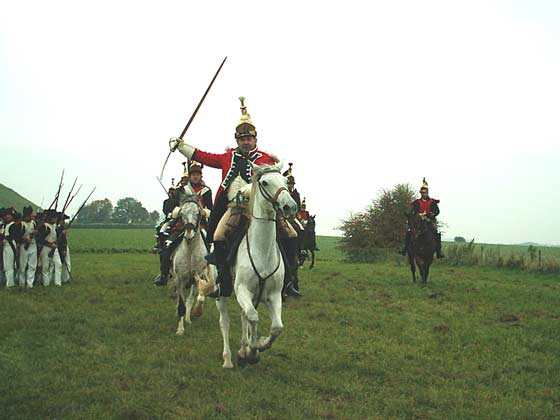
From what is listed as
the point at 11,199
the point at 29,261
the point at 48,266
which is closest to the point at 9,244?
the point at 29,261

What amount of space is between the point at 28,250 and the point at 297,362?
1328 centimetres

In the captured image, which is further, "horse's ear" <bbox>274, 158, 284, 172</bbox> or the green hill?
the green hill

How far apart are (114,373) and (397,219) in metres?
41.0

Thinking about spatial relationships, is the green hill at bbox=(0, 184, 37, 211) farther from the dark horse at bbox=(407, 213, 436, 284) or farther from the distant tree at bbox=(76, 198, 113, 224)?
the dark horse at bbox=(407, 213, 436, 284)

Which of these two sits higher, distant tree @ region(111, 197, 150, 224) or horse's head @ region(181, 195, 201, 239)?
distant tree @ region(111, 197, 150, 224)

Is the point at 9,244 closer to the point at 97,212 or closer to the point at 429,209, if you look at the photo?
the point at 429,209

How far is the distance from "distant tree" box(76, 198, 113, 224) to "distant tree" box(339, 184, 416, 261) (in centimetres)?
8575

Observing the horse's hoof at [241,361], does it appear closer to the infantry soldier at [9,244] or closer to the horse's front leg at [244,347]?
the horse's front leg at [244,347]

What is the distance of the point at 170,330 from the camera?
11.3 metres

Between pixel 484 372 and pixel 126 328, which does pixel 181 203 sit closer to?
pixel 126 328

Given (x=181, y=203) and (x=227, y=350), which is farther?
(x=181, y=203)

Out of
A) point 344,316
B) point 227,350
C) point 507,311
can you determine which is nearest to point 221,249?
point 227,350

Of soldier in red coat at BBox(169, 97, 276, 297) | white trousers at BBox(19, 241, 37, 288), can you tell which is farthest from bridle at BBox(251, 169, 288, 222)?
white trousers at BBox(19, 241, 37, 288)

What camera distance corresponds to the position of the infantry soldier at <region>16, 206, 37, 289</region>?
1842cm
